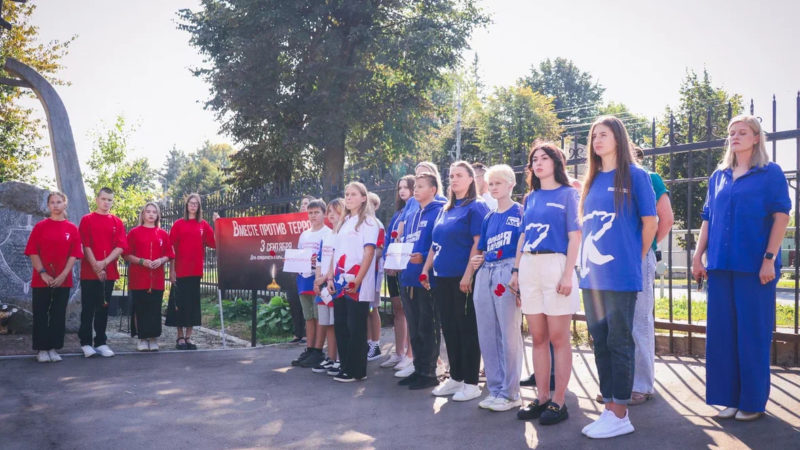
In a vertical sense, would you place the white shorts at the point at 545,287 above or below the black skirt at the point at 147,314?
above

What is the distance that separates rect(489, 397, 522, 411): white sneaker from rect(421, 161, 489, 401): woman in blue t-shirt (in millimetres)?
421

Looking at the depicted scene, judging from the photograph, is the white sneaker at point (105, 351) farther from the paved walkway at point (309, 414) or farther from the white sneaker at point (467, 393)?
the white sneaker at point (467, 393)

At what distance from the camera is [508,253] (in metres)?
4.66

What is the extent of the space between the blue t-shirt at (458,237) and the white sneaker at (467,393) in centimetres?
→ 91

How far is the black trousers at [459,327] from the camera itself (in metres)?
5.10

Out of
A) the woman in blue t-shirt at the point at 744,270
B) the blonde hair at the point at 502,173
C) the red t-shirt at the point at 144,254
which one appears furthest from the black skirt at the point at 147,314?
the woman in blue t-shirt at the point at 744,270

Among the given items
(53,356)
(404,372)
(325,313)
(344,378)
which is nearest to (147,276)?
(53,356)

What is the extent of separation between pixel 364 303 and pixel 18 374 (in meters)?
3.64

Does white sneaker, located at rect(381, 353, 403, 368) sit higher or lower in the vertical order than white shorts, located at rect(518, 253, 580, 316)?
lower

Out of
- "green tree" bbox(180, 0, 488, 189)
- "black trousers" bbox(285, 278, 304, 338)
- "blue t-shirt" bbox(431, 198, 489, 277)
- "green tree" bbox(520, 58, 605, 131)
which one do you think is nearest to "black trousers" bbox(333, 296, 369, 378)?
"blue t-shirt" bbox(431, 198, 489, 277)

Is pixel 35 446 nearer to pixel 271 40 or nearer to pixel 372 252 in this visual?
pixel 372 252

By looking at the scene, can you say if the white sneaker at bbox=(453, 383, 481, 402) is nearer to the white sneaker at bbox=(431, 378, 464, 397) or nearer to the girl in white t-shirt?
the white sneaker at bbox=(431, 378, 464, 397)

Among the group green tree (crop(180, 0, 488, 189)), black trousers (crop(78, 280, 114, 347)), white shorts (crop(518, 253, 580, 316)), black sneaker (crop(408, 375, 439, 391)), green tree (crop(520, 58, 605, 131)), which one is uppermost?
green tree (crop(520, 58, 605, 131))

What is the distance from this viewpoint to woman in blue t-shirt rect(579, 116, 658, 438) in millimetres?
3746
